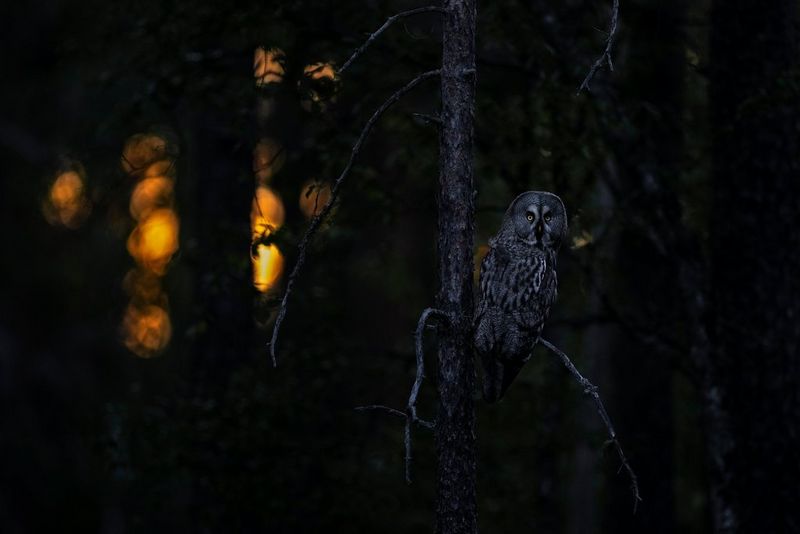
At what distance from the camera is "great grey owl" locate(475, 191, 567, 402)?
→ 691cm

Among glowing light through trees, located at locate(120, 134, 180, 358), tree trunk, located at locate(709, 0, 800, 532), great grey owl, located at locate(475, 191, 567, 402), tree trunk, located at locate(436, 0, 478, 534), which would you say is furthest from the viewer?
glowing light through trees, located at locate(120, 134, 180, 358)

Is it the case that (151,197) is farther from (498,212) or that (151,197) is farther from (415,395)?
(415,395)

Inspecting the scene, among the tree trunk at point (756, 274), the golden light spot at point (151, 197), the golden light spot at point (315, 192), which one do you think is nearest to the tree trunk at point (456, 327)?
the golden light spot at point (315, 192)

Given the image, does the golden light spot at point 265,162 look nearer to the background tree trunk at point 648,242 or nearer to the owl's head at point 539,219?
the owl's head at point 539,219

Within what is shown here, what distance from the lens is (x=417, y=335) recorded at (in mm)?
5426

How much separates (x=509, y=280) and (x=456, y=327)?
1222 millimetres

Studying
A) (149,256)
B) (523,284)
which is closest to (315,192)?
(523,284)

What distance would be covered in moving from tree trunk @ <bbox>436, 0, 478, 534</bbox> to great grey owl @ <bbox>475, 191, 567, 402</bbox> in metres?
0.91

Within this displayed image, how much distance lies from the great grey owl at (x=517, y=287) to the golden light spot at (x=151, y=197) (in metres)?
13.5

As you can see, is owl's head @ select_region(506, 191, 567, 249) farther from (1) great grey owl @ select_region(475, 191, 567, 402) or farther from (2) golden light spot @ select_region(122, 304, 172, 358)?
(2) golden light spot @ select_region(122, 304, 172, 358)

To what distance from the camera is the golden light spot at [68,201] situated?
31.5 feet

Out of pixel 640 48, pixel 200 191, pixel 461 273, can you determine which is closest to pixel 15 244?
pixel 200 191

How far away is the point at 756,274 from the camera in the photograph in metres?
8.64

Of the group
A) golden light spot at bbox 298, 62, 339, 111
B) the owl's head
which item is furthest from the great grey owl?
golden light spot at bbox 298, 62, 339, 111
